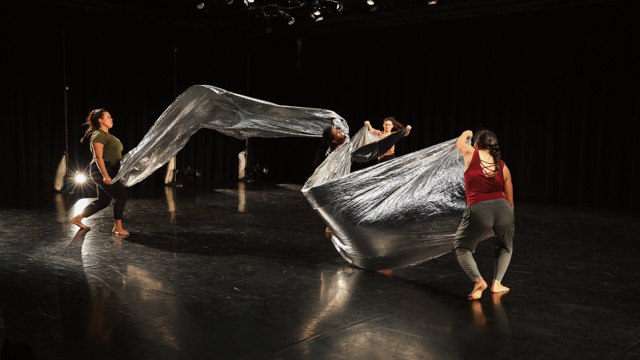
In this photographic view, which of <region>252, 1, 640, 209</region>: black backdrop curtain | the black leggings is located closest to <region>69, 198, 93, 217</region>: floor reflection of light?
the black leggings

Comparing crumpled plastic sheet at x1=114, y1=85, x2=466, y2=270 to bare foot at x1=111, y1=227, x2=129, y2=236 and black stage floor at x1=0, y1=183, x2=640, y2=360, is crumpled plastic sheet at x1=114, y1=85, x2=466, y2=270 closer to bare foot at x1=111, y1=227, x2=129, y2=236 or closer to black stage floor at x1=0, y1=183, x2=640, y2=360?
black stage floor at x1=0, y1=183, x2=640, y2=360

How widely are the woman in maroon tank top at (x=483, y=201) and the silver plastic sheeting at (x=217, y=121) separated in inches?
66.4

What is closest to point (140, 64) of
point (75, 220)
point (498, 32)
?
point (75, 220)

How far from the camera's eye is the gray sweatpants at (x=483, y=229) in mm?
3238

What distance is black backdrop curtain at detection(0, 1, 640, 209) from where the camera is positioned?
25.9ft

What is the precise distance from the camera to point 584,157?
8.09 metres

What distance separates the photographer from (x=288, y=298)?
11.1 ft

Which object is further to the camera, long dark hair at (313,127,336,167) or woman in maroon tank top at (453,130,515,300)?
long dark hair at (313,127,336,167)

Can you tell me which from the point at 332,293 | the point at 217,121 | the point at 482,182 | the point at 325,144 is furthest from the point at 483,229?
the point at 217,121

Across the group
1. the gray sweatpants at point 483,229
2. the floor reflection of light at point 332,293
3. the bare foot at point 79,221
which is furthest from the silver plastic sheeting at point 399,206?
the bare foot at point 79,221

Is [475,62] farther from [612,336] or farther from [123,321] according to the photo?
[123,321]

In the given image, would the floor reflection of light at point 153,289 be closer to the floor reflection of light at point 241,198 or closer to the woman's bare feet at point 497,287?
the woman's bare feet at point 497,287

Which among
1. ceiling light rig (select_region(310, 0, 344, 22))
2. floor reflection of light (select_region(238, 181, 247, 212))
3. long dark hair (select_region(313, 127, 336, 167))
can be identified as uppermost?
ceiling light rig (select_region(310, 0, 344, 22))

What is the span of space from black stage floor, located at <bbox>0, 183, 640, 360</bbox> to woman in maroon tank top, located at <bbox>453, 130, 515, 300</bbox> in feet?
1.07
